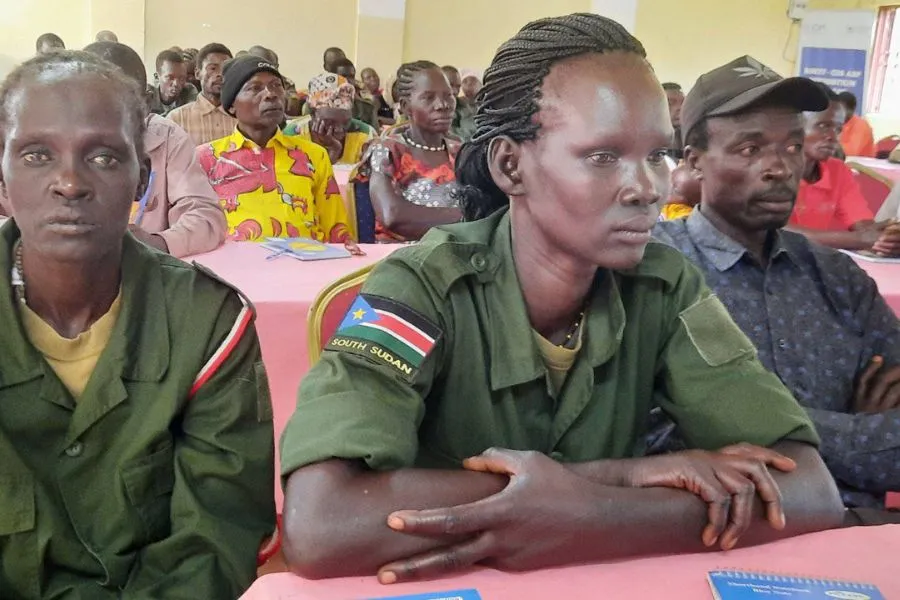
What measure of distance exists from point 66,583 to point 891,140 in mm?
10009

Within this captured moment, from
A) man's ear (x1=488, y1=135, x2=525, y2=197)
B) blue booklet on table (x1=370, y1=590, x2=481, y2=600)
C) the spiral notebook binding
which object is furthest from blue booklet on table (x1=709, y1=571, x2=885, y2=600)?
man's ear (x1=488, y1=135, x2=525, y2=197)

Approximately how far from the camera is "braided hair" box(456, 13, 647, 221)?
1273 millimetres

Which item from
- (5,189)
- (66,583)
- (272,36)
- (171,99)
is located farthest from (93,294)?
(272,36)

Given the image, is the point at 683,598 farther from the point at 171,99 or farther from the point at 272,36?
the point at 272,36

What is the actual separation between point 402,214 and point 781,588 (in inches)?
121

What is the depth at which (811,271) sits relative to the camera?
6.24 ft

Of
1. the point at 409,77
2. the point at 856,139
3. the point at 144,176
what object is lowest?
the point at 144,176

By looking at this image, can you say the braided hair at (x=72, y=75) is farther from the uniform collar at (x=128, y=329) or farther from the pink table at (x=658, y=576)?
the pink table at (x=658, y=576)

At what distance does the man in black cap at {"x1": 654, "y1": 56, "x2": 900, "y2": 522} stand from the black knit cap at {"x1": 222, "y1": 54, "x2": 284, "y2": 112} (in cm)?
246

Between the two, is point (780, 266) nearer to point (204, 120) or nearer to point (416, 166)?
point (416, 166)

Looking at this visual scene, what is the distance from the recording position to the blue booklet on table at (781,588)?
0.91 m

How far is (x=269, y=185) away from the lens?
366 cm

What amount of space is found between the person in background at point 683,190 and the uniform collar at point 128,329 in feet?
3.97

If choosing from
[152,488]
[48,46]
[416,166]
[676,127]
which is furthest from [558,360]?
[416,166]
